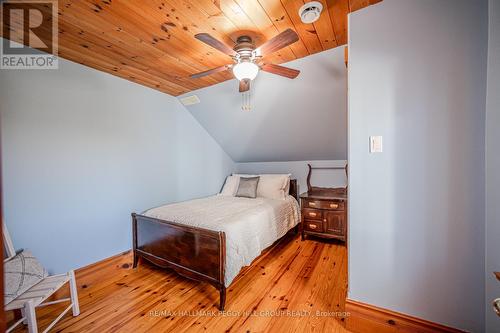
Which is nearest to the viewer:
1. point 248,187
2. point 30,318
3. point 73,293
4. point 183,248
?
point 30,318

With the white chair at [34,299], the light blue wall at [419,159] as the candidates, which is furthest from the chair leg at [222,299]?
the white chair at [34,299]

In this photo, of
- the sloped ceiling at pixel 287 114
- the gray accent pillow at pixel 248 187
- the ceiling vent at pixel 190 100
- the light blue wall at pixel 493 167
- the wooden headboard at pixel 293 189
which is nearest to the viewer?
the light blue wall at pixel 493 167

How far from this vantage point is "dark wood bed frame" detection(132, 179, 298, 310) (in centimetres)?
186

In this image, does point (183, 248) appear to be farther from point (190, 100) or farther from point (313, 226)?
point (190, 100)

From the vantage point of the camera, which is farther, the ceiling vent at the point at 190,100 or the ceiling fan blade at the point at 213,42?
the ceiling vent at the point at 190,100

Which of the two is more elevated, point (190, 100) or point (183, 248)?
point (190, 100)

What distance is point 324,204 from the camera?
310 cm

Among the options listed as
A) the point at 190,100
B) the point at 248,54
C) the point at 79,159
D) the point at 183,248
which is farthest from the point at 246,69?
the point at 79,159

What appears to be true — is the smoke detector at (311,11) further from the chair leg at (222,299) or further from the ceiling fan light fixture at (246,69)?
the chair leg at (222,299)

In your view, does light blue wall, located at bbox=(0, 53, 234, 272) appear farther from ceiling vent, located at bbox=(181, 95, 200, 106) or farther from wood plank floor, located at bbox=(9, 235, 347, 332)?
wood plank floor, located at bbox=(9, 235, 347, 332)

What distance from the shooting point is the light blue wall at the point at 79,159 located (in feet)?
6.58

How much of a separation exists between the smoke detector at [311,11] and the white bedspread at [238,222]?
176cm

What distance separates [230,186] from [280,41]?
268 cm

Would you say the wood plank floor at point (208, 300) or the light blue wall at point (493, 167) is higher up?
the light blue wall at point (493, 167)
